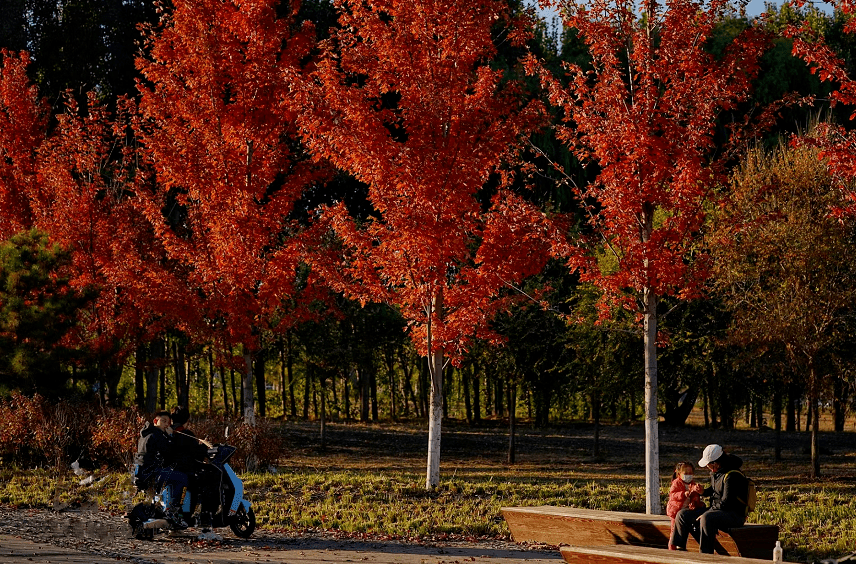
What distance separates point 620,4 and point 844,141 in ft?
12.3

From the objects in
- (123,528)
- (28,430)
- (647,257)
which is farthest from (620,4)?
(28,430)

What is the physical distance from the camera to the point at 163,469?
1149cm

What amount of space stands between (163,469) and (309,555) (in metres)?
2.22

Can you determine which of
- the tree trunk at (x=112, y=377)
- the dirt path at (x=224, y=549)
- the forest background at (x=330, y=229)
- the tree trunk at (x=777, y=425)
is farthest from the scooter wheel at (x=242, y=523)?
the tree trunk at (x=777, y=425)

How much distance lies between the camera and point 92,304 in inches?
845

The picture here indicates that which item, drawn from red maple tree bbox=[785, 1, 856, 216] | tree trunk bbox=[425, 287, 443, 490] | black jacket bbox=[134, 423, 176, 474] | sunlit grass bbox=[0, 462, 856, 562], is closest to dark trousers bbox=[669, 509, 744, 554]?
sunlit grass bbox=[0, 462, 856, 562]

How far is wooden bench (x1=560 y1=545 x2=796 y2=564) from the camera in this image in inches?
319

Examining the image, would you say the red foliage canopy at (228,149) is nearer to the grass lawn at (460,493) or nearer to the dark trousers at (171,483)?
the grass lawn at (460,493)

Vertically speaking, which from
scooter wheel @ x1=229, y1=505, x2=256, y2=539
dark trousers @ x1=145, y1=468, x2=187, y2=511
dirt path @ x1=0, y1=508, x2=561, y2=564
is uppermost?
dark trousers @ x1=145, y1=468, x2=187, y2=511

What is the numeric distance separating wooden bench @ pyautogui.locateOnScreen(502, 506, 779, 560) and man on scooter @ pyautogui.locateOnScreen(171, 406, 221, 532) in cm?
341

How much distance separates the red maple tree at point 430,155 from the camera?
50.6 feet

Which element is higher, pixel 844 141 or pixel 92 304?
pixel 844 141

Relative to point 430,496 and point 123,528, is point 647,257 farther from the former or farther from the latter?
point 123,528

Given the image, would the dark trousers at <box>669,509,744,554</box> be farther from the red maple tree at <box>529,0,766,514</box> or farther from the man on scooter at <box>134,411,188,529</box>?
the man on scooter at <box>134,411,188,529</box>
